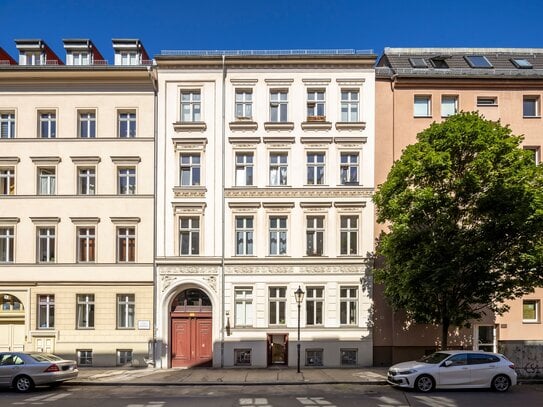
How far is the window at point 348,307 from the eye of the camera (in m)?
23.8

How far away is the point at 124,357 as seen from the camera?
77.5 feet

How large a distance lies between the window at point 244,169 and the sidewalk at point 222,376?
914 centimetres

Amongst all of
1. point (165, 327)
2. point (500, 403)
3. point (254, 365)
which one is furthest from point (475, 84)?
point (165, 327)

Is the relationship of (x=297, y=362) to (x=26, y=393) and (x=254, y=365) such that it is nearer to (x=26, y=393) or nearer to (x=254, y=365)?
(x=254, y=365)

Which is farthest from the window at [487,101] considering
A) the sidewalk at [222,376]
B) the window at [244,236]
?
the sidewalk at [222,376]

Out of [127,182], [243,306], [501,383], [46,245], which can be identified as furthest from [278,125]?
[501,383]

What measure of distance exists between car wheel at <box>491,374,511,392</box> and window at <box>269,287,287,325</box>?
32.5 feet

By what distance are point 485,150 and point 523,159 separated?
5.00 ft

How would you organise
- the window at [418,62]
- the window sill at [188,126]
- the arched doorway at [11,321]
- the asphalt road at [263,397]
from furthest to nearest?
the window at [418,62], the window sill at [188,126], the arched doorway at [11,321], the asphalt road at [263,397]

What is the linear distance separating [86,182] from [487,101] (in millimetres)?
21044

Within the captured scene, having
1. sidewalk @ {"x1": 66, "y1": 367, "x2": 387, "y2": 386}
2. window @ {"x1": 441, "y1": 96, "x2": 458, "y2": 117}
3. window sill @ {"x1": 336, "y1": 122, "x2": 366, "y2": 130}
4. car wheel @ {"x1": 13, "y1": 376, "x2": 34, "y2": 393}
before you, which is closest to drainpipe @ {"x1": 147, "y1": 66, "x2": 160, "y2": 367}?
sidewalk @ {"x1": 66, "y1": 367, "x2": 387, "y2": 386}

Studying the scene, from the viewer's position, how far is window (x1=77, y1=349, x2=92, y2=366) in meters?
23.5

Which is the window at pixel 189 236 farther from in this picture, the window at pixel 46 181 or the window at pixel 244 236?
the window at pixel 46 181

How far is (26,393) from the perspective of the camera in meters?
17.2
